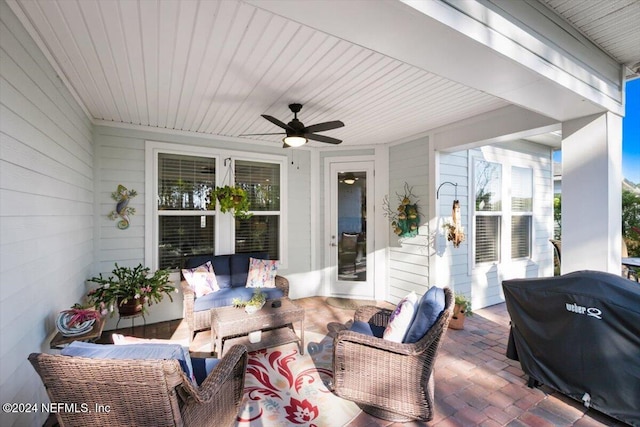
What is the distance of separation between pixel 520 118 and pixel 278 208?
3704mm

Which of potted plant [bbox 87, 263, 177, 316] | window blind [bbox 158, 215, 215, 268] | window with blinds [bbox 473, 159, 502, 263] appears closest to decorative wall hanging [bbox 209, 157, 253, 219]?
window blind [bbox 158, 215, 215, 268]

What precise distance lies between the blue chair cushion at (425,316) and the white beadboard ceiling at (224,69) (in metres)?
1.94

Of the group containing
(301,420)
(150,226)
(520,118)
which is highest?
(520,118)

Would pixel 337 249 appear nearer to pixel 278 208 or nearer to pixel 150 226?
pixel 278 208

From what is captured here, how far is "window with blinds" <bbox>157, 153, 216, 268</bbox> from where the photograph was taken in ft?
13.7

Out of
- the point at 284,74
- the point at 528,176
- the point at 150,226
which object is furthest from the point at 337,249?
the point at 528,176

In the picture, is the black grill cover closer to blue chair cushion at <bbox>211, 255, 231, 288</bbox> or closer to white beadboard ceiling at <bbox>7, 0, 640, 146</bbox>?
white beadboard ceiling at <bbox>7, 0, 640, 146</bbox>

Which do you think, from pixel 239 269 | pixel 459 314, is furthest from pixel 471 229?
pixel 239 269

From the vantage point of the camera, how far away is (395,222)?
4.61 meters

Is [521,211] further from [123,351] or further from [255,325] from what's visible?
[123,351]

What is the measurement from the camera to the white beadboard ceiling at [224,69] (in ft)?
5.87

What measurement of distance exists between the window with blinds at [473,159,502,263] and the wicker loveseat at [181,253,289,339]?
329cm

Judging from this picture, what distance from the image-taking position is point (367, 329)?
2527 mm

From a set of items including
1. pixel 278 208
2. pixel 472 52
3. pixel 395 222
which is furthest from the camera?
pixel 278 208
